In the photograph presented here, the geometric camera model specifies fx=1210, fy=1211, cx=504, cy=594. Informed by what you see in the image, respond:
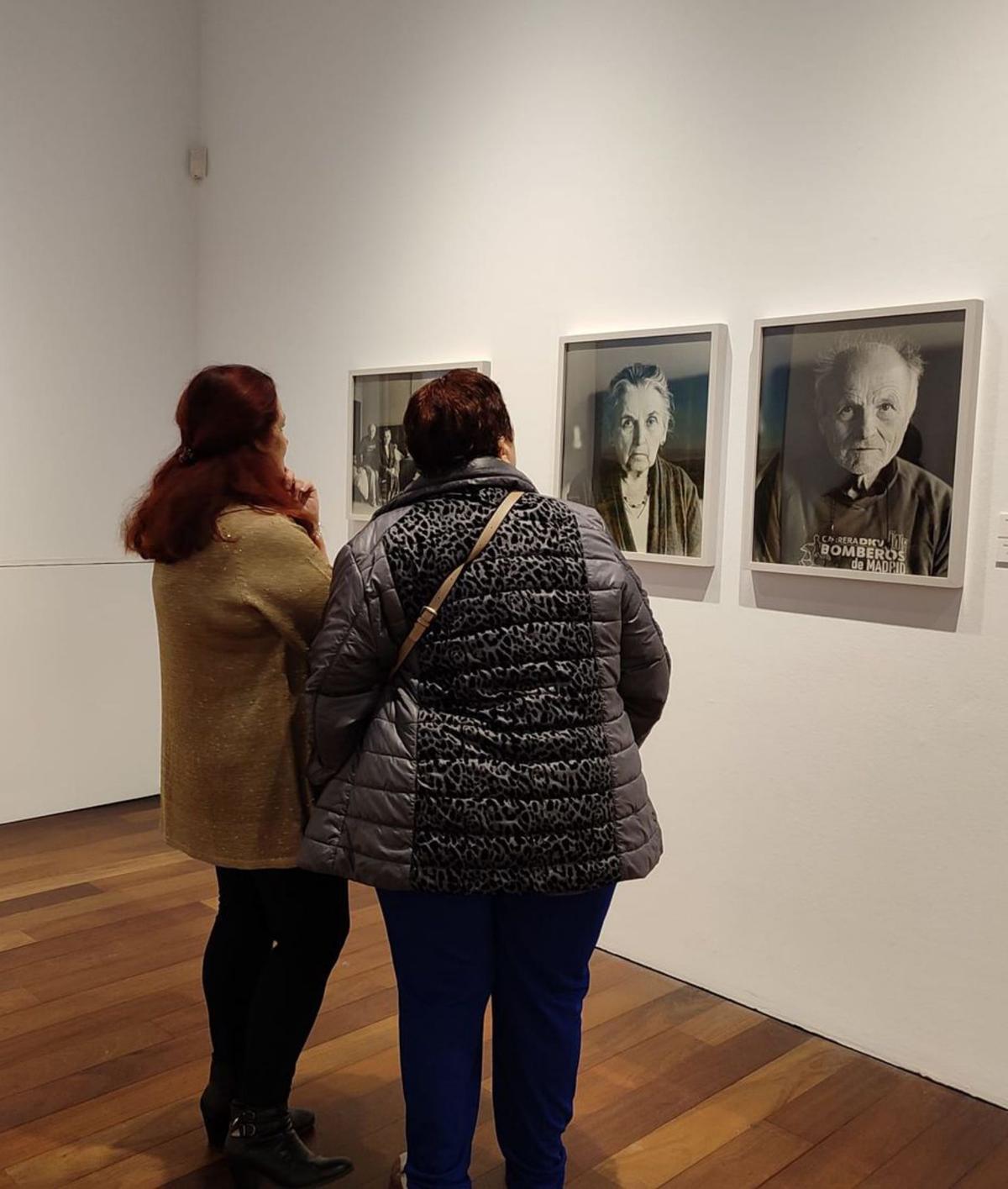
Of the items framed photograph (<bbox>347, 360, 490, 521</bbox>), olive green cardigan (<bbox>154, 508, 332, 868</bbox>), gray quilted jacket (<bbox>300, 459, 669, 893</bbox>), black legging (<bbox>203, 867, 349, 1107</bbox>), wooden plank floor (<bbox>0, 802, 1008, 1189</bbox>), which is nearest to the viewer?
gray quilted jacket (<bbox>300, 459, 669, 893</bbox>)

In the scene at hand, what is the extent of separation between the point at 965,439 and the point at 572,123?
5.12 feet

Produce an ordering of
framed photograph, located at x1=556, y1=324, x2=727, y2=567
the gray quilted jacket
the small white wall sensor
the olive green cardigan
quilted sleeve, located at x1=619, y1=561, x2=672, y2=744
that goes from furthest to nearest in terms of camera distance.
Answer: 1. the small white wall sensor
2. framed photograph, located at x1=556, y1=324, x2=727, y2=567
3. the olive green cardigan
4. quilted sleeve, located at x1=619, y1=561, x2=672, y2=744
5. the gray quilted jacket

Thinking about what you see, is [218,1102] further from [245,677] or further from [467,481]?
[467,481]

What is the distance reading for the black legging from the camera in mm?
2232

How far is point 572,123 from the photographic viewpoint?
11.6 ft

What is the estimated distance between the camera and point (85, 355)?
15.5 feet

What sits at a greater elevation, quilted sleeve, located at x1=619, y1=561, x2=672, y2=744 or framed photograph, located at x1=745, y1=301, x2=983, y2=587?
framed photograph, located at x1=745, y1=301, x2=983, y2=587

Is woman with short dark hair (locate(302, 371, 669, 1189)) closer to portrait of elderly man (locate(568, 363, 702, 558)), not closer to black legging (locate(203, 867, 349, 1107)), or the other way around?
black legging (locate(203, 867, 349, 1107))

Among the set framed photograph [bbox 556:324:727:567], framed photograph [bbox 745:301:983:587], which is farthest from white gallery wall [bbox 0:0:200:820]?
framed photograph [bbox 745:301:983:587]

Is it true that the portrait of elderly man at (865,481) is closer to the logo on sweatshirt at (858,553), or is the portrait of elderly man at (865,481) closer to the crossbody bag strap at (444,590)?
the logo on sweatshirt at (858,553)

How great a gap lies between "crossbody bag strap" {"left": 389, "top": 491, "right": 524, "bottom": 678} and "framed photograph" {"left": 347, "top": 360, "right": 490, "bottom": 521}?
2183 mm

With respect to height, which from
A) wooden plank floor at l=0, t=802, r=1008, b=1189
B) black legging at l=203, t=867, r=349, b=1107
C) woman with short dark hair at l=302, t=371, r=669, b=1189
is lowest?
wooden plank floor at l=0, t=802, r=1008, b=1189

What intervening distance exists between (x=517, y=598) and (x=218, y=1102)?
4.37 ft

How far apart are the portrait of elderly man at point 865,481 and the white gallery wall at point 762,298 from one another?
88 mm
